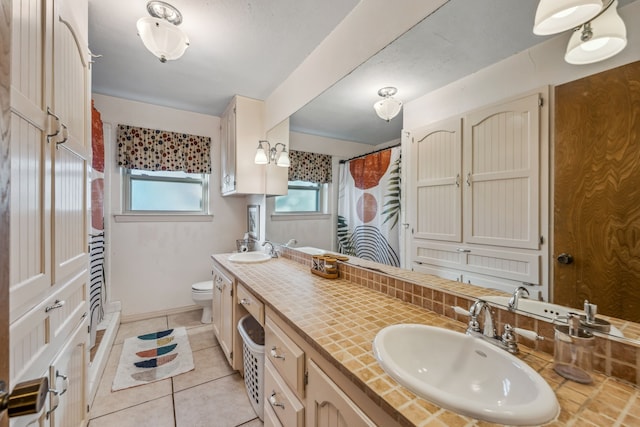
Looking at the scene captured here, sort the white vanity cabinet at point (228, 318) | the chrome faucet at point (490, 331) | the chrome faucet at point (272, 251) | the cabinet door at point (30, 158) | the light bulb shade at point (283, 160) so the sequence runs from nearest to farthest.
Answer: the cabinet door at point (30, 158), the chrome faucet at point (490, 331), the white vanity cabinet at point (228, 318), the light bulb shade at point (283, 160), the chrome faucet at point (272, 251)

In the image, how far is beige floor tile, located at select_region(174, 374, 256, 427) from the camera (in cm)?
153

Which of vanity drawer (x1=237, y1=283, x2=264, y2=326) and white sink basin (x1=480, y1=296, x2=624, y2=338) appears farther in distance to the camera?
vanity drawer (x1=237, y1=283, x2=264, y2=326)

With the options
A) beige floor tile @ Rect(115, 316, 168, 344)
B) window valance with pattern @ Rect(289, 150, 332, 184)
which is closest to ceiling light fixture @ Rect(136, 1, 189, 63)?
window valance with pattern @ Rect(289, 150, 332, 184)

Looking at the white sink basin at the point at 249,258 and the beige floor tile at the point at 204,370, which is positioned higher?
the white sink basin at the point at 249,258

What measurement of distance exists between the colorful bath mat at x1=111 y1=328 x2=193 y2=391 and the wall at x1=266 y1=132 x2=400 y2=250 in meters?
Result: 1.25

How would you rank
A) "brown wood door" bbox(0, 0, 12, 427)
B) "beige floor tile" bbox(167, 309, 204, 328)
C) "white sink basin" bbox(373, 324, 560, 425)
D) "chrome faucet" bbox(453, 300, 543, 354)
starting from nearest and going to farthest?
1. "brown wood door" bbox(0, 0, 12, 427)
2. "white sink basin" bbox(373, 324, 560, 425)
3. "chrome faucet" bbox(453, 300, 543, 354)
4. "beige floor tile" bbox(167, 309, 204, 328)

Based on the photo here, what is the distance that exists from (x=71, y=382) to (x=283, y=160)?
6.08 feet

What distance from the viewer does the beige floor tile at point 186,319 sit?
2750 millimetres

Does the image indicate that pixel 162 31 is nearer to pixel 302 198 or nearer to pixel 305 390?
pixel 302 198

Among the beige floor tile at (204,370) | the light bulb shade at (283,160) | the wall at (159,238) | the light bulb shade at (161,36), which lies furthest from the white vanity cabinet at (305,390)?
the wall at (159,238)

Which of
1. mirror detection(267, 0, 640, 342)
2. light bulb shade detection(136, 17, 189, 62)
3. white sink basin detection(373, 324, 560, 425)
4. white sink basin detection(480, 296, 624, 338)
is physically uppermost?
light bulb shade detection(136, 17, 189, 62)

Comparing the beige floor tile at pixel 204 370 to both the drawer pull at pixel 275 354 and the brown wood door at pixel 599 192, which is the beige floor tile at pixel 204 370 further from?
the brown wood door at pixel 599 192

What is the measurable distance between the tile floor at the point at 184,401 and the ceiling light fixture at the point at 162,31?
2152 millimetres

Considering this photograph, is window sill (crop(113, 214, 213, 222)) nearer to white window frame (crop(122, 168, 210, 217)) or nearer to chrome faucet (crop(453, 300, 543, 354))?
white window frame (crop(122, 168, 210, 217))
